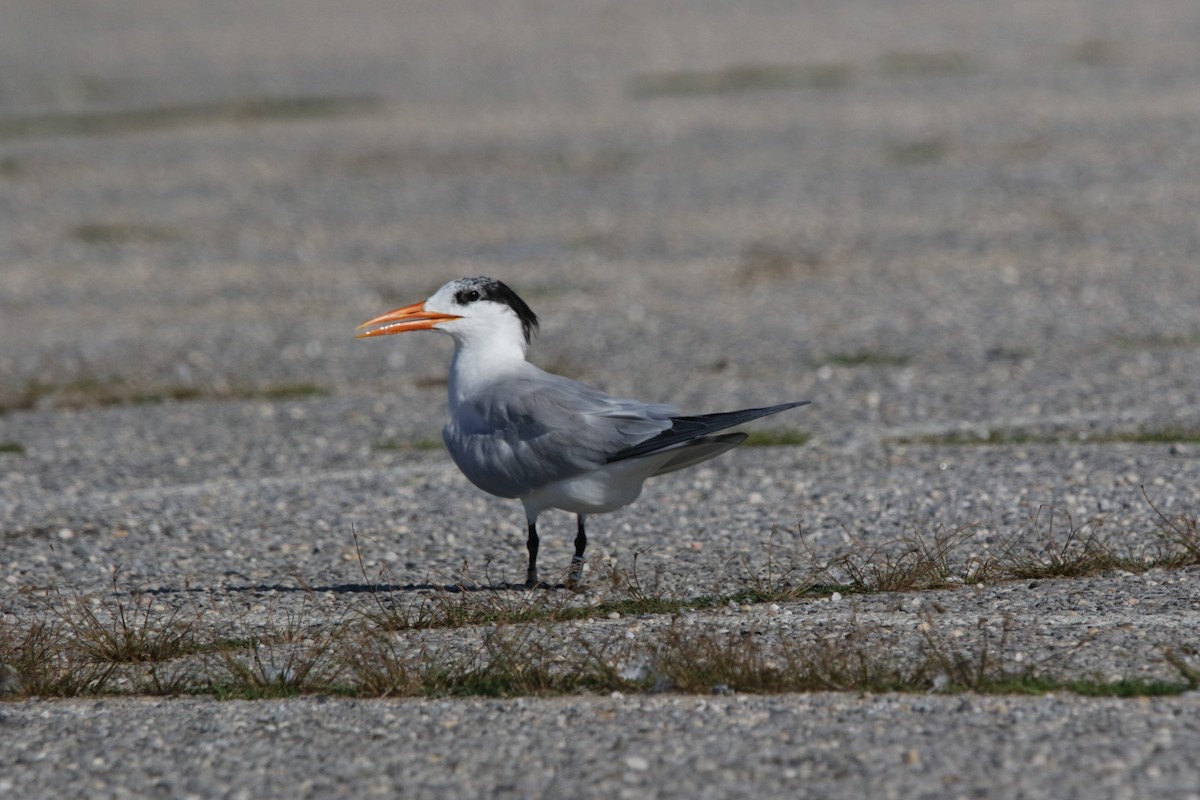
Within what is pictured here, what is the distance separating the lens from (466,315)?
7906 mm

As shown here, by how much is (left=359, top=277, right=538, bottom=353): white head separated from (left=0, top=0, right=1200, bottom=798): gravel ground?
4.09 ft

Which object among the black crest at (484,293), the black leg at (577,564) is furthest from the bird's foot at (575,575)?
the black crest at (484,293)

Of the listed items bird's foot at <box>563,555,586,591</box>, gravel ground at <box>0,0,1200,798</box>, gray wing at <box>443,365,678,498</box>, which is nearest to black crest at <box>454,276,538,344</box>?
gray wing at <box>443,365,678,498</box>

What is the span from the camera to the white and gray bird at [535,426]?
7355 millimetres

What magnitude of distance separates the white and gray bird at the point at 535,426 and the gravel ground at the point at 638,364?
1.80ft

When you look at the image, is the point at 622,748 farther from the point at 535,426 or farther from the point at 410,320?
the point at 410,320

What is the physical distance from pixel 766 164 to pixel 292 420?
40.7 feet

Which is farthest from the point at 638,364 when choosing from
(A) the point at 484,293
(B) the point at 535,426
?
(B) the point at 535,426

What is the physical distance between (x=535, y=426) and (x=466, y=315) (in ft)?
2.52

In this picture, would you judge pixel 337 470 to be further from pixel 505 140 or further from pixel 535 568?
pixel 505 140

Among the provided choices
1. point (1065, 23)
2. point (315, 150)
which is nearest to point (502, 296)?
point (315, 150)

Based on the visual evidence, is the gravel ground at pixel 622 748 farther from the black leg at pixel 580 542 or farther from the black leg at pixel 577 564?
the black leg at pixel 580 542

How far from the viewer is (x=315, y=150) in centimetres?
2495

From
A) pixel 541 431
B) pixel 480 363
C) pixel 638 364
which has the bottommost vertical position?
pixel 638 364
